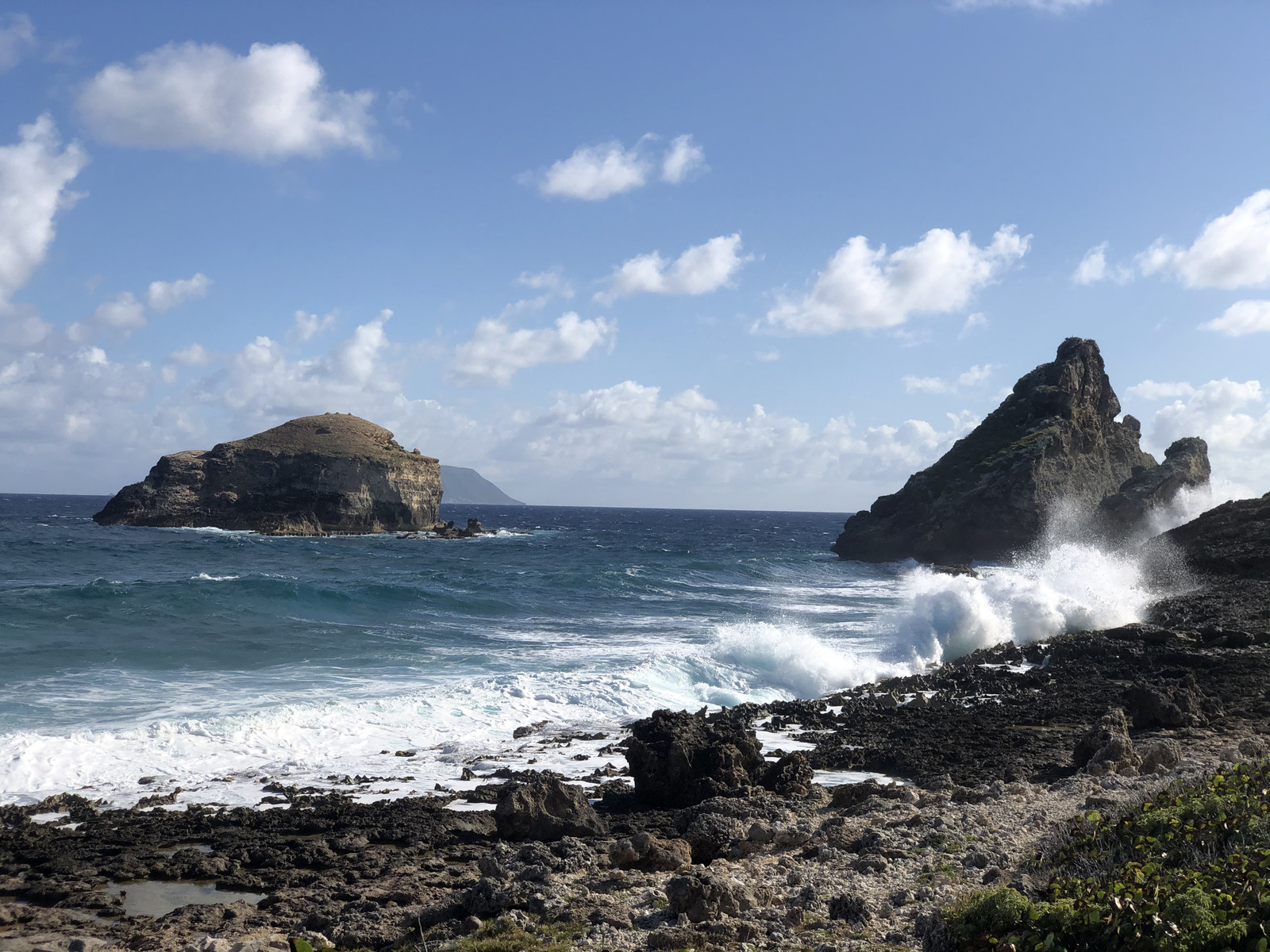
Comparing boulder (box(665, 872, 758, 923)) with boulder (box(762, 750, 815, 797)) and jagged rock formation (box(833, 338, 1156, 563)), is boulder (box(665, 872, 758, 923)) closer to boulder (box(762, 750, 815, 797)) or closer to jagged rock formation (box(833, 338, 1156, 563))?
boulder (box(762, 750, 815, 797))

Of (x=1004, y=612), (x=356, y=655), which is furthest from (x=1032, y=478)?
(x=356, y=655)

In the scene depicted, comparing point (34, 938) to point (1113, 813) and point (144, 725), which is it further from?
point (1113, 813)

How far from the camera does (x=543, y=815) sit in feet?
34.6

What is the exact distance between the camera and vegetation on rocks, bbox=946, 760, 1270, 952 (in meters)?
5.05

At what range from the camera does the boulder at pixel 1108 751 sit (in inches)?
464

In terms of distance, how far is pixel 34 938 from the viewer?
7.95 metres

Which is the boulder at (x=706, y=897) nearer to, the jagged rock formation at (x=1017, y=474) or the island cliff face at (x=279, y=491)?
the jagged rock formation at (x=1017, y=474)

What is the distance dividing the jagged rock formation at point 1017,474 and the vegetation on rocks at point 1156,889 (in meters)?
63.1

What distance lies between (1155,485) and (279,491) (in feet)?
264

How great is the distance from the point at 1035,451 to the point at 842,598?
34584mm

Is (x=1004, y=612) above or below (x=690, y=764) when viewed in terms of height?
above

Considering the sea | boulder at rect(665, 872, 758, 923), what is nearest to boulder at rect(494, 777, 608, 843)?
the sea

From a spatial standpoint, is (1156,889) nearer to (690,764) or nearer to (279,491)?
(690,764)

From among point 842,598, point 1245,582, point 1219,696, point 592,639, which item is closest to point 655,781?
point 1219,696
